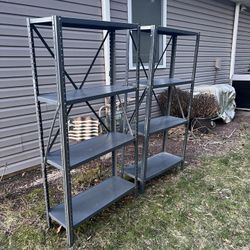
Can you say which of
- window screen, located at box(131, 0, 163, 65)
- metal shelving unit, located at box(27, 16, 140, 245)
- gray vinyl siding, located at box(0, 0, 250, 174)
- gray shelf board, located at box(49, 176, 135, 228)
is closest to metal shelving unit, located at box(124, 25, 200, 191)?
metal shelving unit, located at box(27, 16, 140, 245)

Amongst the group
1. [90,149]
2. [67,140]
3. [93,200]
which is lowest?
[93,200]

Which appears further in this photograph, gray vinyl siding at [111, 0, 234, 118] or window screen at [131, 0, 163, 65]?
gray vinyl siding at [111, 0, 234, 118]

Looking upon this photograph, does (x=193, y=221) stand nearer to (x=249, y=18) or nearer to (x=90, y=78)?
(x=90, y=78)

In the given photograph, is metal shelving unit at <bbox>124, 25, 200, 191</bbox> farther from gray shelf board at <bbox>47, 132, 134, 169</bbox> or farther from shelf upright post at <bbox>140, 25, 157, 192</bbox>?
gray shelf board at <bbox>47, 132, 134, 169</bbox>

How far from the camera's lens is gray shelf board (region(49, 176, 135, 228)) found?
2125 millimetres

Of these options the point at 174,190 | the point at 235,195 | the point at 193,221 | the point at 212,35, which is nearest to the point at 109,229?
the point at 193,221

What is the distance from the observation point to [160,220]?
2371mm

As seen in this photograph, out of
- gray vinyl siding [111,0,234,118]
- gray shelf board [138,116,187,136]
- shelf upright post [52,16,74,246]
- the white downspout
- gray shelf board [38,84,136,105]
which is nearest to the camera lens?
shelf upright post [52,16,74,246]

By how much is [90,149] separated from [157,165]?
1190 mm

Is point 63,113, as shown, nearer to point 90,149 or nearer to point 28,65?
point 90,149

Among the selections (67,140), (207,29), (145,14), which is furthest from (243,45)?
(67,140)

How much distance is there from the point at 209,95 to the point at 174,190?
276cm

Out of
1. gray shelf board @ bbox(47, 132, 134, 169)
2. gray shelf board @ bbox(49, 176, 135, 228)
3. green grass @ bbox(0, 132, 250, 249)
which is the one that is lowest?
green grass @ bbox(0, 132, 250, 249)

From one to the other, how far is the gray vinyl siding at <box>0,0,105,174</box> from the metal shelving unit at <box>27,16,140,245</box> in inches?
33.0
